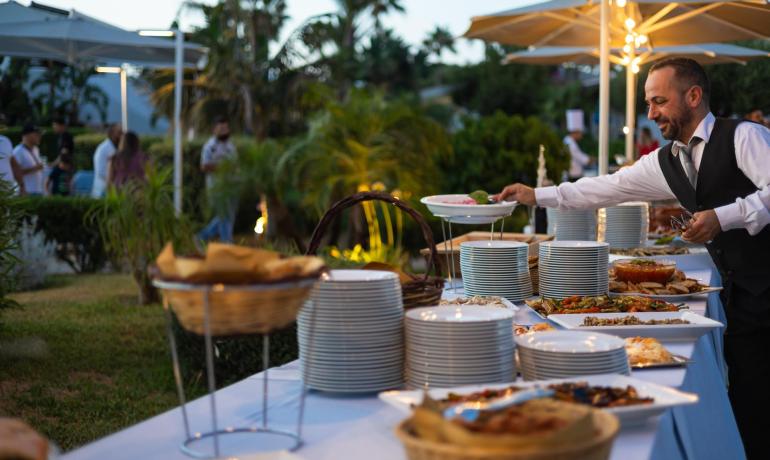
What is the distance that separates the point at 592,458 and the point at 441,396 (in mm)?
450

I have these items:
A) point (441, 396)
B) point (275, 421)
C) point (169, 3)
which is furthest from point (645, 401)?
point (169, 3)

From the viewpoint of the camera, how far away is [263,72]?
88.6ft

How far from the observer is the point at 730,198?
3.43 meters

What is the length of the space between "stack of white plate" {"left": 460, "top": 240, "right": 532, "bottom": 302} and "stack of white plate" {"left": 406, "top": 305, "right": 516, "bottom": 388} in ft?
3.71

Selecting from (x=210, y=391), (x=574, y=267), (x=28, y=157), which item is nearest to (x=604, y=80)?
(x=574, y=267)

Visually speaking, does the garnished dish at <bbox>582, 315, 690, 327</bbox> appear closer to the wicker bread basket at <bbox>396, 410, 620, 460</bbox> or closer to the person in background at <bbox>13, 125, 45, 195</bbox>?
the wicker bread basket at <bbox>396, 410, 620, 460</bbox>

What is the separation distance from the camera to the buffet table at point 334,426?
67.7 inches

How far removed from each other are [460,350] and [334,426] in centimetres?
29

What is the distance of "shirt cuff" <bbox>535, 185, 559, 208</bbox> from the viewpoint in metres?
3.78

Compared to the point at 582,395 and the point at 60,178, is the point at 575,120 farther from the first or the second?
the point at 582,395

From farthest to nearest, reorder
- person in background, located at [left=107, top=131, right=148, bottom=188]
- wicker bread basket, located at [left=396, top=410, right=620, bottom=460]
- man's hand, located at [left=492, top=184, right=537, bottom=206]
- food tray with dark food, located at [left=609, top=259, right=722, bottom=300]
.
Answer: person in background, located at [left=107, top=131, right=148, bottom=188], man's hand, located at [left=492, top=184, right=537, bottom=206], food tray with dark food, located at [left=609, top=259, right=722, bottom=300], wicker bread basket, located at [left=396, top=410, right=620, bottom=460]

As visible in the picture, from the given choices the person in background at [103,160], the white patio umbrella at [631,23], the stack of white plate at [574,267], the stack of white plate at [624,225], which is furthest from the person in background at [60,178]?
the stack of white plate at [574,267]

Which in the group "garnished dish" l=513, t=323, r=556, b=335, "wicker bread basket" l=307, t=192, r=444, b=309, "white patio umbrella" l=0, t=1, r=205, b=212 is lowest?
"garnished dish" l=513, t=323, r=556, b=335

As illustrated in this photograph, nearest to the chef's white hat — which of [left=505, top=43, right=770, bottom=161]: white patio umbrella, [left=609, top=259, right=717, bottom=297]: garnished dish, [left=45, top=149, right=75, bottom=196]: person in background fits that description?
[left=505, top=43, right=770, bottom=161]: white patio umbrella
